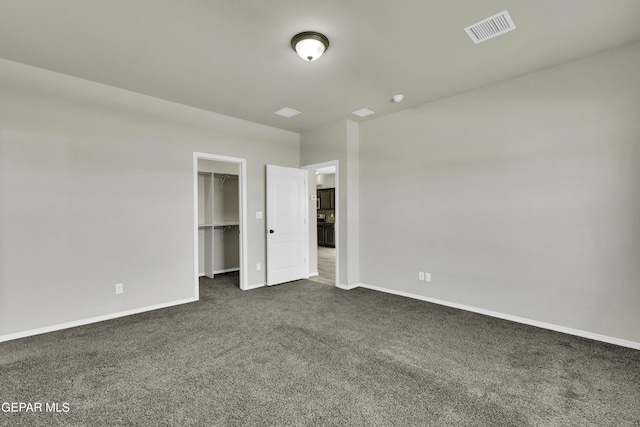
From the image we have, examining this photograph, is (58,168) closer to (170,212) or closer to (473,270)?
(170,212)

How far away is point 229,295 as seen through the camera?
4.56 meters

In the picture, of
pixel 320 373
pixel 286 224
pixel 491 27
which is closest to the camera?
pixel 320 373

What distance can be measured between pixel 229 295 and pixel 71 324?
6.09ft

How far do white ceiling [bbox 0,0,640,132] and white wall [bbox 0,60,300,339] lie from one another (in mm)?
319

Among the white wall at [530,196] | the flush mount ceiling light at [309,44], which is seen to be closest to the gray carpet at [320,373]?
the white wall at [530,196]

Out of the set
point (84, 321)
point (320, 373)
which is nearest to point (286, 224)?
point (84, 321)

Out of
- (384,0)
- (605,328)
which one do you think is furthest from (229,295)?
(605,328)

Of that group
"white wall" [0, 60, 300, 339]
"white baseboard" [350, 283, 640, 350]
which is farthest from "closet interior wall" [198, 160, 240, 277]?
"white baseboard" [350, 283, 640, 350]

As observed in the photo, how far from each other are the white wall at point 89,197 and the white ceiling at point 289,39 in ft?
1.05

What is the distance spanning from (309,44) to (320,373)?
2721 millimetres

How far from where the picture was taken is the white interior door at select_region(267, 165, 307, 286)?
5129 millimetres

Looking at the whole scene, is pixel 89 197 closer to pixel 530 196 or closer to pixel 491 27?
pixel 491 27

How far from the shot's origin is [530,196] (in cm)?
333

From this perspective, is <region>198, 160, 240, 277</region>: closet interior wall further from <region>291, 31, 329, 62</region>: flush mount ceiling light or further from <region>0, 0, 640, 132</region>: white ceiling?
<region>291, 31, 329, 62</region>: flush mount ceiling light
